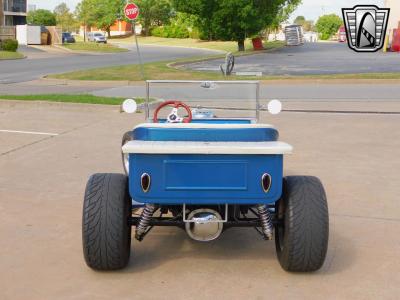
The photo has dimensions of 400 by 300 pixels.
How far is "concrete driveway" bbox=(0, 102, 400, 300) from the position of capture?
13.3ft

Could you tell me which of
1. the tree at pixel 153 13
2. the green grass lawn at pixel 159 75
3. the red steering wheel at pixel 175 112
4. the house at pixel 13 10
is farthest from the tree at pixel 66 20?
the red steering wheel at pixel 175 112

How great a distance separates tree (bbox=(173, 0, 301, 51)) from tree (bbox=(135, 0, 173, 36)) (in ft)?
160

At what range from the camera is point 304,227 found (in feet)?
13.4

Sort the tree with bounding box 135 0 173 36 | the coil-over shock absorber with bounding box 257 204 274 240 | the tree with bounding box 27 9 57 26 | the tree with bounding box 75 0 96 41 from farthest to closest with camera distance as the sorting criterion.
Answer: the tree with bounding box 75 0 96 41
the tree with bounding box 27 9 57 26
the tree with bounding box 135 0 173 36
the coil-over shock absorber with bounding box 257 204 274 240

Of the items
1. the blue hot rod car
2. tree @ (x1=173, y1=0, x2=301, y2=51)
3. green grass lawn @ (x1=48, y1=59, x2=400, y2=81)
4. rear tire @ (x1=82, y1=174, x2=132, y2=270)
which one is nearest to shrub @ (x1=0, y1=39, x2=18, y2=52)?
tree @ (x1=173, y1=0, x2=301, y2=51)

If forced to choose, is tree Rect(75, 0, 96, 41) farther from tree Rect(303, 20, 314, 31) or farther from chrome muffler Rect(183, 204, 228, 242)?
chrome muffler Rect(183, 204, 228, 242)

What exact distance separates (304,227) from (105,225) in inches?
50.9

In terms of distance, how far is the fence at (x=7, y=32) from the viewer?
5397 centimetres

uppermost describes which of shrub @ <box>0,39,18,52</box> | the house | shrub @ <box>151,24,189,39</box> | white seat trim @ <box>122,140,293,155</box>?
the house

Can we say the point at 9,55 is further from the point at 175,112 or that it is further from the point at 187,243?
the point at 187,243

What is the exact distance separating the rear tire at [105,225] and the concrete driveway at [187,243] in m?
0.14

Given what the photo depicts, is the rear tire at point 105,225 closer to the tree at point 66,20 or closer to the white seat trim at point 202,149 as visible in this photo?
the white seat trim at point 202,149

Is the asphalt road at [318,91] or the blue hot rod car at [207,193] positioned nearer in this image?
the blue hot rod car at [207,193]

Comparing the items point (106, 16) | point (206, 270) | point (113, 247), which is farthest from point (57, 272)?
point (106, 16)
